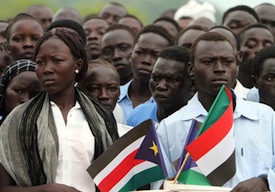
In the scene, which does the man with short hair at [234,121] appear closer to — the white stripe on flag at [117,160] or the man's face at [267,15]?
the white stripe on flag at [117,160]

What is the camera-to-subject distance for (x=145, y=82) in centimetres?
1017

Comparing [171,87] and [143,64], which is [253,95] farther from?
[143,64]

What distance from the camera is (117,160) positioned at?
741 centimetres

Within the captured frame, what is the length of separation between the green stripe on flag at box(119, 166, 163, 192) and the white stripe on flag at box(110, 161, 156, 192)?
0.06ft

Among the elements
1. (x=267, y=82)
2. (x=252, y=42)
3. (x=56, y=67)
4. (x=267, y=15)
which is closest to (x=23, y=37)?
(x=252, y=42)

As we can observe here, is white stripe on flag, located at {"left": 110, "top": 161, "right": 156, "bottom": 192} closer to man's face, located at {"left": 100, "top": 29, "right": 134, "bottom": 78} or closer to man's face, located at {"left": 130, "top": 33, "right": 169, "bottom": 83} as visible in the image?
man's face, located at {"left": 130, "top": 33, "right": 169, "bottom": 83}

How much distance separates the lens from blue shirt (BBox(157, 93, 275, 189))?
24.9 ft

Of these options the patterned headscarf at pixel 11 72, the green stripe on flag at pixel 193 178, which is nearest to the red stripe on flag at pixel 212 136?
the green stripe on flag at pixel 193 178

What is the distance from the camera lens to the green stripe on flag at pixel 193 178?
7.32m

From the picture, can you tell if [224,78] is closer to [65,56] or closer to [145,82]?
[65,56]

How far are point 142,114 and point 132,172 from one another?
6.29 ft

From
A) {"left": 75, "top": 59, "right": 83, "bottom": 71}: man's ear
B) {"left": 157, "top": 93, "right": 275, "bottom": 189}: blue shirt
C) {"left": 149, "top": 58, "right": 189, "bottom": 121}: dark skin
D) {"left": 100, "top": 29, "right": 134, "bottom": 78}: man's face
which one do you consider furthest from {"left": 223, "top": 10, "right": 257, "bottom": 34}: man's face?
{"left": 75, "top": 59, "right": 83, "bottom": 71}: man's ear

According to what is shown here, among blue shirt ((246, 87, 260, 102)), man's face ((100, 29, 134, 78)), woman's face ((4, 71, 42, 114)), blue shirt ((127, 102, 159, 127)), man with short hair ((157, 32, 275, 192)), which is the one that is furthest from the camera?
man's face ((100, 29, 134, 78))

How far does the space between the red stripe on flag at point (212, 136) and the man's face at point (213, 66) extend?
598 mm
